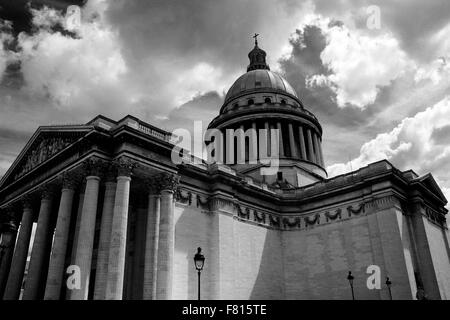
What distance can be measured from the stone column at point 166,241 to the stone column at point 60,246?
638cm

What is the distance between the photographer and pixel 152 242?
27.5 metres

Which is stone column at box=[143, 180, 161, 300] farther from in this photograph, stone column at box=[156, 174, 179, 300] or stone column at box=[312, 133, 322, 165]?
stone column at box=[312, 133, 322, 165]

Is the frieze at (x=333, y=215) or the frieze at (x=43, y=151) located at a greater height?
the frieze at (x=43, y=151)

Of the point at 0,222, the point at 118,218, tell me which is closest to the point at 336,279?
the point at 118,218

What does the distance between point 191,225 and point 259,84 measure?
116 ft

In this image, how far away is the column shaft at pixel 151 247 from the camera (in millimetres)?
26094

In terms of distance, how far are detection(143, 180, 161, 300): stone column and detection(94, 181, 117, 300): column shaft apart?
3.04 meters

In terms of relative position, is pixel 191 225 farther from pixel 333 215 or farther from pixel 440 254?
pixel 440 254

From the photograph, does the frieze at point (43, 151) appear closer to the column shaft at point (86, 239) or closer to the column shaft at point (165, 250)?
the column shaft at point (86, 239)

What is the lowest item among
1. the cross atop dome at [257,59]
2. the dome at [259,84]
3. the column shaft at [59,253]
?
the column shaft at [59,253]

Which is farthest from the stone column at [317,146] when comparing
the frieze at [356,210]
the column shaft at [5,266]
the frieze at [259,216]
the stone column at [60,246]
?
the column shaft at [5,266]

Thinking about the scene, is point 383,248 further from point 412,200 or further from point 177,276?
point 177,276

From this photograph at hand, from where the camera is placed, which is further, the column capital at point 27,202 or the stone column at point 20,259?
the column capital at point 27,202

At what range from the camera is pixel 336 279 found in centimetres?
3778
